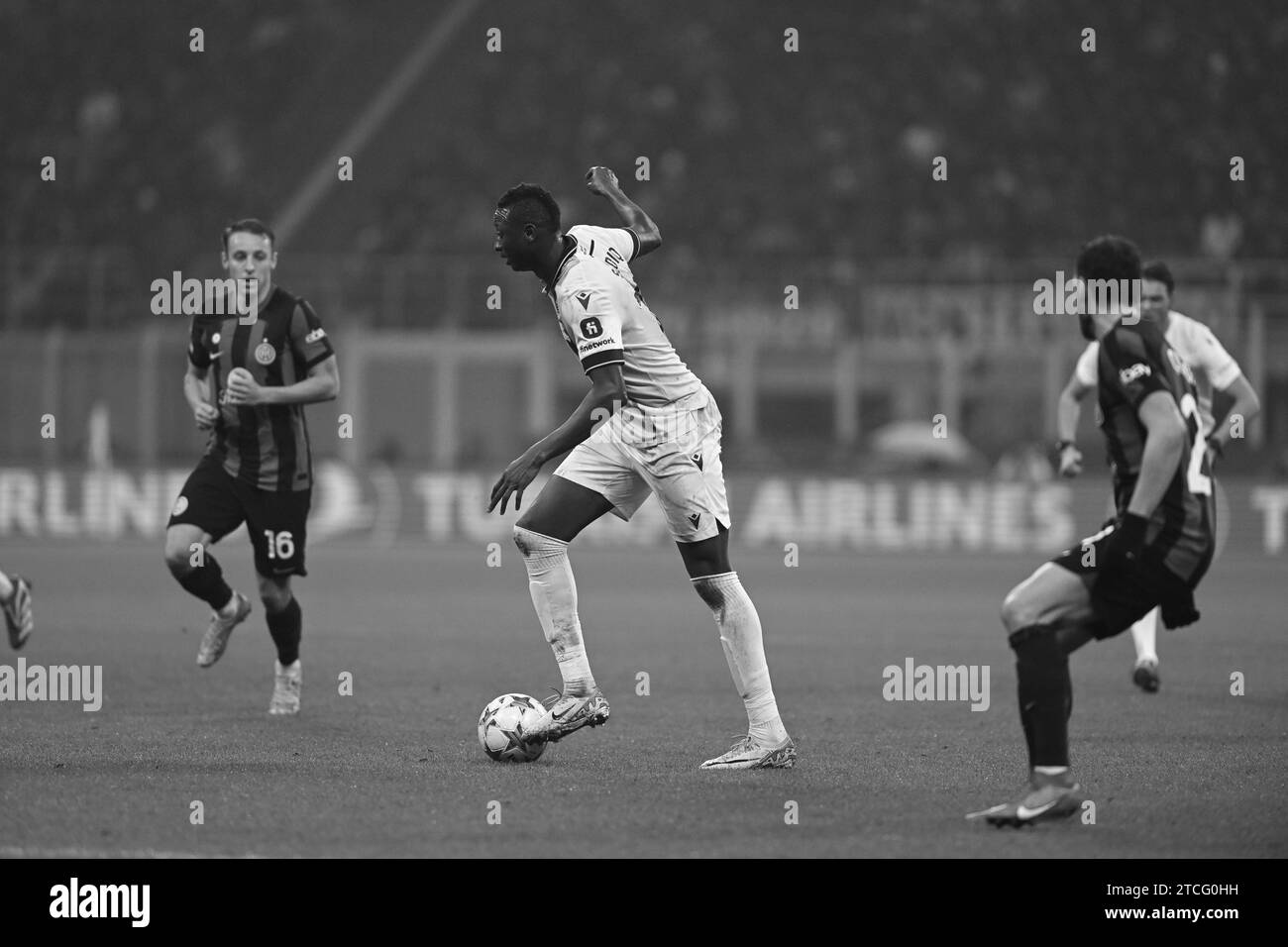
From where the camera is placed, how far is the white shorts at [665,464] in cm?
667

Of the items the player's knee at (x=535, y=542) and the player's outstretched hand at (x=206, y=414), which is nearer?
the player's knee at (x=535, y=542)

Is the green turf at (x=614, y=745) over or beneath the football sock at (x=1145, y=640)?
beneath

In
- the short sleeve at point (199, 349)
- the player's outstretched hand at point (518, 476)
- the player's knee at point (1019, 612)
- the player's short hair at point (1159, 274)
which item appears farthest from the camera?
the player's short hair at point (1159, 274)

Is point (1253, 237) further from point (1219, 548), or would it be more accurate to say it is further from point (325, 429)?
point (325, 429)

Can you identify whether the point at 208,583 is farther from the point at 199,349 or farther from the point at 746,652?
the point at 746,652

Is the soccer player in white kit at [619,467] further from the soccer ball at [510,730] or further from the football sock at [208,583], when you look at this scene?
the football sock at [208,583]

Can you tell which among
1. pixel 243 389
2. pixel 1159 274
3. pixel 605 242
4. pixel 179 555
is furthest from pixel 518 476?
pixel 1159 274

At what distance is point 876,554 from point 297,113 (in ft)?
56.8

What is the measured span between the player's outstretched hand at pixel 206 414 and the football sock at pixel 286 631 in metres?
0.92

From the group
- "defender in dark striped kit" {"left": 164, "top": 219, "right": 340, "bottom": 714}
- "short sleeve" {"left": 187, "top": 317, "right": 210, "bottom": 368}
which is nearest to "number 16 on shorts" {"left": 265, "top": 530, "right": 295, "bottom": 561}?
"defender in dark striped kit" {"left": 164, "top": 219, "right": 340, "bottom": 714}

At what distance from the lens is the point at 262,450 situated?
26.9 feet

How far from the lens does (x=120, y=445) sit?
2256 centimetres

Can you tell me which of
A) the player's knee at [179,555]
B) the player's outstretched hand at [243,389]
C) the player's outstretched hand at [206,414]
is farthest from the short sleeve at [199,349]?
the player's knee at [179,555]

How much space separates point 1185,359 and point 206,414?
4948 mm
